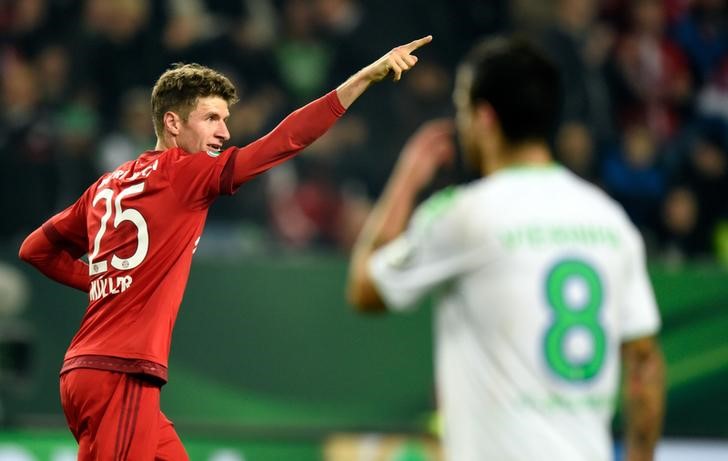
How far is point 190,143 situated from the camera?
396 cm

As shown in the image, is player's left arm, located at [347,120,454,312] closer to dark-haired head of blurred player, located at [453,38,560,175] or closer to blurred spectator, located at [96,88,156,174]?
dark-haired head of blurred player, located at [453,38,560,175]

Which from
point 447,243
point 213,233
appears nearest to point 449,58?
point 213,233

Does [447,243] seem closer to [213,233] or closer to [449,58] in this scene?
[213,233]

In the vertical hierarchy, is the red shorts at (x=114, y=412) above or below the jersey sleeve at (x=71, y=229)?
below

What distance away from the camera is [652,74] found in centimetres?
960

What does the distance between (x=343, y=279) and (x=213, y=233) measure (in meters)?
1.16

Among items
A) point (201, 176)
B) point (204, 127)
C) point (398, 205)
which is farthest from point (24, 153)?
point (398, 205)

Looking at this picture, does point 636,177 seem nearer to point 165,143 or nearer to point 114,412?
point 165,143

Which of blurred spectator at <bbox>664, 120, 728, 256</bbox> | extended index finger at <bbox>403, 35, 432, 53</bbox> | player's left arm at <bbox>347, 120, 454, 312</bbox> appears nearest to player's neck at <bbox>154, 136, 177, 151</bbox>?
extended index finger at <bbox>403, 35, 432, 53</bbox>

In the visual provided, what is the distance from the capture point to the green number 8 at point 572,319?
2.51 metres

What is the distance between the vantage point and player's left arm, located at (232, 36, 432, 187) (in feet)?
12.5

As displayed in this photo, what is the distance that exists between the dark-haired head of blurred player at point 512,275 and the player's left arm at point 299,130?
122cm

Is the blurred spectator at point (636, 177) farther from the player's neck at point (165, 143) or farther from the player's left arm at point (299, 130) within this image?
the player's neck at point (165, 143)

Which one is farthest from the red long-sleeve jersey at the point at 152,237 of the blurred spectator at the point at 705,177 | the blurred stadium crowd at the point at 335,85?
the blurred spectator at the point at 705,177
